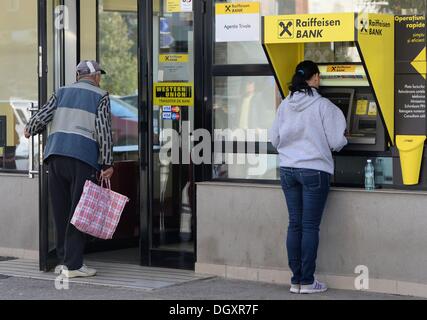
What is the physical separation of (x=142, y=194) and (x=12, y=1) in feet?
8.03

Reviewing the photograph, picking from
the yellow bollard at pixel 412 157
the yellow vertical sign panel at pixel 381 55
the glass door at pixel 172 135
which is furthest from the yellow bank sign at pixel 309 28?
the glass door at pixel 172 135

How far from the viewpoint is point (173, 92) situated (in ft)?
27.2

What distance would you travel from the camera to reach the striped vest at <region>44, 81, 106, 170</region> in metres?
7.71

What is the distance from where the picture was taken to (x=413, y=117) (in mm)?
7121

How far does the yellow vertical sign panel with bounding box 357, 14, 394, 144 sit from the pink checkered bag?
220cm

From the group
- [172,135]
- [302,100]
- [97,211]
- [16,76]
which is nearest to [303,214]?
[302,100]

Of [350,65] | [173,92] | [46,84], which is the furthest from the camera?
[173,92]

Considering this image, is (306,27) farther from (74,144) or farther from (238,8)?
(74,144)

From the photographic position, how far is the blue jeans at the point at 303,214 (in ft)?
23.0

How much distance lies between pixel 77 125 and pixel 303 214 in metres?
1.98

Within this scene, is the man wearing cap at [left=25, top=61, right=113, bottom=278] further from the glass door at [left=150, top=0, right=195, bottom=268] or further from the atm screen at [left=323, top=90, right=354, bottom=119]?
the atm screen at [left=323, top=90, right=354, bottom=119]
